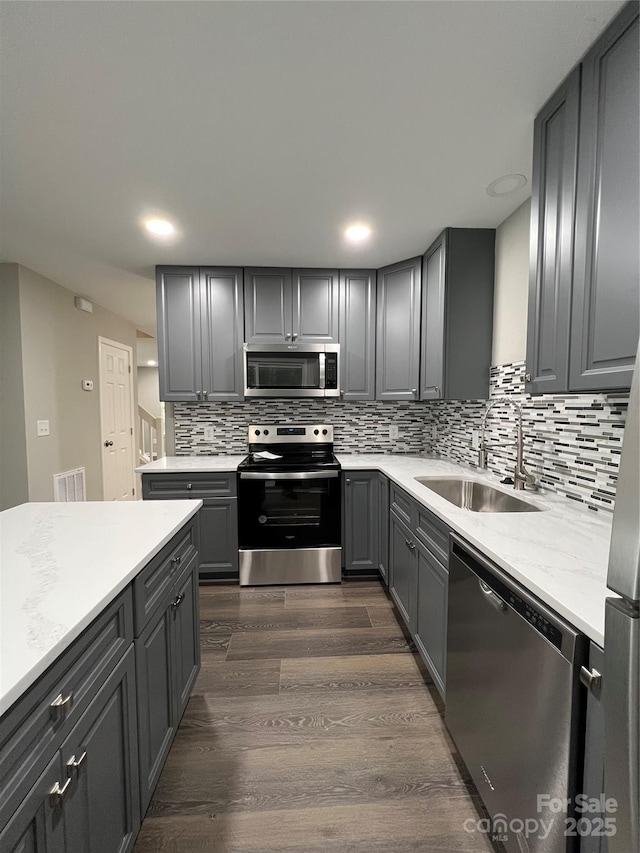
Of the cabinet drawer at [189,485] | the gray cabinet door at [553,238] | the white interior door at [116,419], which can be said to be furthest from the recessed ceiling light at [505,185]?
the white interior door at [116,419]

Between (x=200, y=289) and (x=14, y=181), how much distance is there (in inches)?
49.5

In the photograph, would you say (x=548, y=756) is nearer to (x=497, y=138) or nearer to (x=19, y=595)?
(x=19, y=595)

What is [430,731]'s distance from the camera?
1497mm

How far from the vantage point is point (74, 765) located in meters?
0.72

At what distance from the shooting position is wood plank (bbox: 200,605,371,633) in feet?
7.23

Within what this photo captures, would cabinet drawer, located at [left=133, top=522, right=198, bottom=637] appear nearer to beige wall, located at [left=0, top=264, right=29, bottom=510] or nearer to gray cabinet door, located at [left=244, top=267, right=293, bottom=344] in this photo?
gray cabinet door, located at [left=244, top=267, right=293, bottom=344]

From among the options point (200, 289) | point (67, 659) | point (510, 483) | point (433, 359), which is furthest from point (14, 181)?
point (510, 483)

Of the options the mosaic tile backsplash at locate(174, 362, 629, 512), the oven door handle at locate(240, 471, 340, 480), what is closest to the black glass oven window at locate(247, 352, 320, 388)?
the mosaic tile backsplash at locate(174, 362, 629, 512)

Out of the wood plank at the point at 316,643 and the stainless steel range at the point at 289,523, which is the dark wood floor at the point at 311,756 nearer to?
the wood plank at the point at 316,643

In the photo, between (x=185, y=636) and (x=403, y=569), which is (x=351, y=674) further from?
(x=185, y=636)

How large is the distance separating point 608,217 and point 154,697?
6.79 feet

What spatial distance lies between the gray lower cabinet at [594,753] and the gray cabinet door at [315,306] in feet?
8.48

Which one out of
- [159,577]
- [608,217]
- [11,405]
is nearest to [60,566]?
[159,577]

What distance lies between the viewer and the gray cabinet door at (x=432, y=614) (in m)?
1.51
